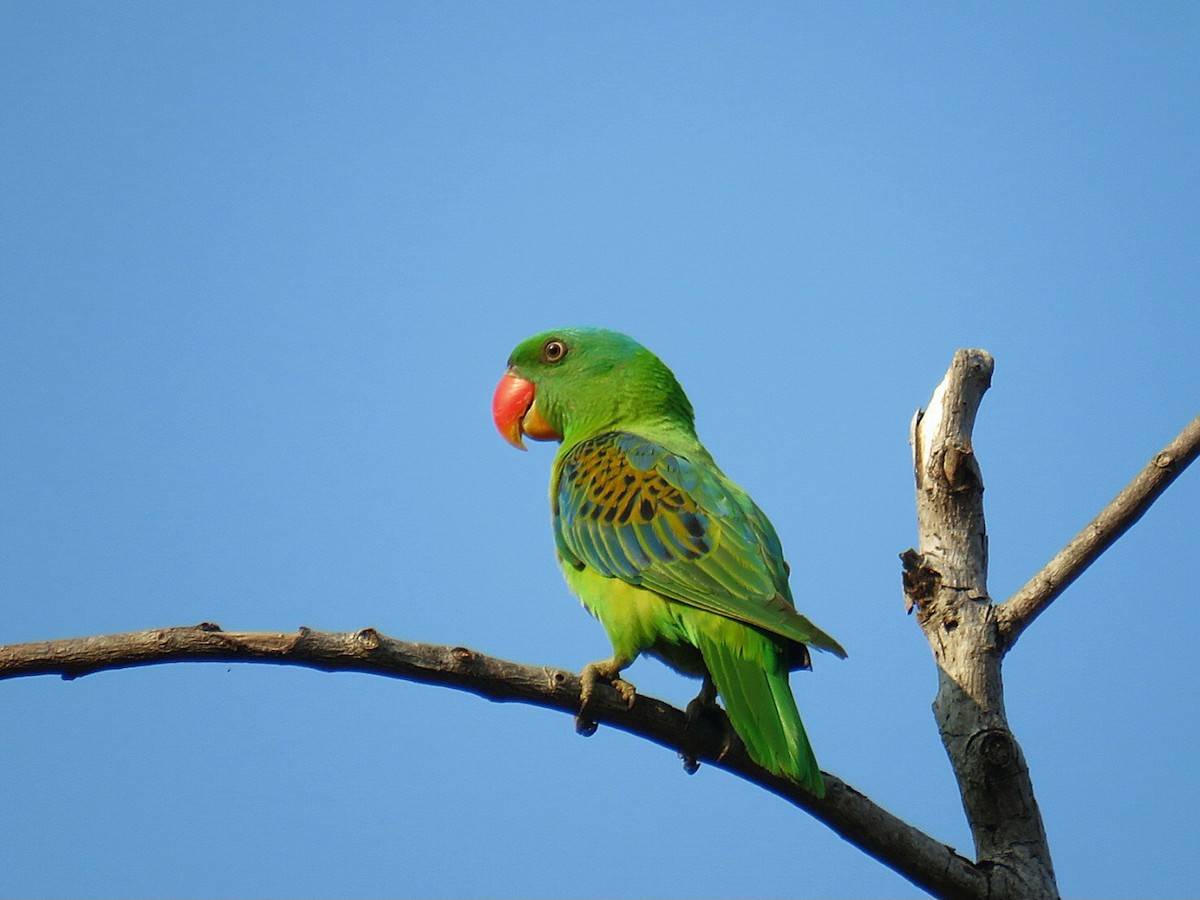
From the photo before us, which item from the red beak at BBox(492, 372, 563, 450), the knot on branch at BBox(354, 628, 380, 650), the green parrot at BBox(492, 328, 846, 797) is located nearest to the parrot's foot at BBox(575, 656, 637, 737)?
the green parrot at BBox(492, 328, 846, 797)

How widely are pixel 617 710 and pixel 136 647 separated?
5.26 feet

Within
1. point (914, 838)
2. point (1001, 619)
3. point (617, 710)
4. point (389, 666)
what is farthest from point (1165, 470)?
point (389, 666)

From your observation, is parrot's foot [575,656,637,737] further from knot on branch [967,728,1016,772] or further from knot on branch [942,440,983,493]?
knot on branch [942,440,983,493]

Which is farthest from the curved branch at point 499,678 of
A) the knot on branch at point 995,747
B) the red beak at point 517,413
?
the red beak at point 517,413

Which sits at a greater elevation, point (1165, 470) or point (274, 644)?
point (1165, 470)

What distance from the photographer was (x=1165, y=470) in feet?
14.3

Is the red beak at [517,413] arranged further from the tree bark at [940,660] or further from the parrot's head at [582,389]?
the tree bark at [940,660]

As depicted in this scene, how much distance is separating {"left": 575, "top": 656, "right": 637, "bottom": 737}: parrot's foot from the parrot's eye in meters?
2.48

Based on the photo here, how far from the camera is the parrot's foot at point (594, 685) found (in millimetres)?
3734

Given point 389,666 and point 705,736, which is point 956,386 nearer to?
point 705,736

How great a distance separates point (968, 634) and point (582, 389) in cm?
257

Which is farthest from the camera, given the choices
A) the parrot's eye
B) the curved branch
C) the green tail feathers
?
the parrot's eye

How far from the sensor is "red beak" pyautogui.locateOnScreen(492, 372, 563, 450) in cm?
655

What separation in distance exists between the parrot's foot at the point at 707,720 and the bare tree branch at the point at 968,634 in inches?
40.1
